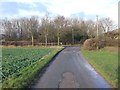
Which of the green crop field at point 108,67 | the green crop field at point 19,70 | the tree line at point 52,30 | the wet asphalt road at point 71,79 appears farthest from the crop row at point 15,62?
the tree line at point 52,30

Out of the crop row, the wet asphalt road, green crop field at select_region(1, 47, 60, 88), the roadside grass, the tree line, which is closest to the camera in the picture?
the wet asphalt road

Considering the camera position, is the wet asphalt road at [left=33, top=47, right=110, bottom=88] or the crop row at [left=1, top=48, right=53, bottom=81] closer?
the wet asphalt road at [left=33, top=47, right=110, bottom=88]

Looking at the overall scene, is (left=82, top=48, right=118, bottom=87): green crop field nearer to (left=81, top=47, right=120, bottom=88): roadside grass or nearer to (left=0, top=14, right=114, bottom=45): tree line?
(left=81, top=47, right=120, bottom=88): roadside grass

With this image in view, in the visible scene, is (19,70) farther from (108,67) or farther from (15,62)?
(15,62)

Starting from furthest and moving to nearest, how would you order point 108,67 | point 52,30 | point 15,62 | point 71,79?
1. point 52,30
2. point 15,62
3. point 108,67
4. point 71,79

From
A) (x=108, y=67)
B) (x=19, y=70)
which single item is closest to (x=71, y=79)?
(x=19, y=70)

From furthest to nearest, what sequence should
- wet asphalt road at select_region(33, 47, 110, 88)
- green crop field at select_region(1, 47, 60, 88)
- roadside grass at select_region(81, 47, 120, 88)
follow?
1. roadside grass at select_region(81, 47, 120, 88)
2. green crop field at select_region(1, 47, 60, 88)
3. wet asphalt road at select_region(33, 47, 110, 88)

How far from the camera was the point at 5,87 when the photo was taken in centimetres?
1053

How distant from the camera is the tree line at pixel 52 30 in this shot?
94.4 metres

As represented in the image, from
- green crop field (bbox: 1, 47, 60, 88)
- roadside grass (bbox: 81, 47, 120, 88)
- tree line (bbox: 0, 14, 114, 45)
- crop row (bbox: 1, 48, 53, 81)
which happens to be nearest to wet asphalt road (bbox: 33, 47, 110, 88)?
roadside grass (bbox: 81, 47, 120, 88)

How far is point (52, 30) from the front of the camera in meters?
94.2

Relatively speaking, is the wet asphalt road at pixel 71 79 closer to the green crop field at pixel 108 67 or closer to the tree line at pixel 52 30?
the green crop field at pixel 108 67

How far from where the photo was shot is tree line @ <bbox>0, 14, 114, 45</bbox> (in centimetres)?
9444

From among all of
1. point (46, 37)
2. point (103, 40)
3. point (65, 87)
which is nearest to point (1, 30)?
point (46, 37)
